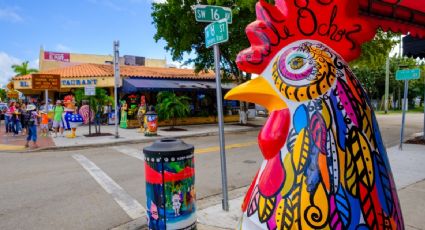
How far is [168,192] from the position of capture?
11.9 ft

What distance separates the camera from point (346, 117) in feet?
5.12

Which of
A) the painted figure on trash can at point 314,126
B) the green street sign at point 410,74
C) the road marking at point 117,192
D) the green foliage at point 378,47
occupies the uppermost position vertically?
the green foliage at point 378,47

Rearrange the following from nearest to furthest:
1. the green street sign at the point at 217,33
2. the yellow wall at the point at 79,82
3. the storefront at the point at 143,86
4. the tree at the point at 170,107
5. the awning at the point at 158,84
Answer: the green street sign at the point at 217,33, the tree at the point at 170,107, the awning at the point at 158,84, the storefront at the point at 143,86, the yellow wall at the point at 79,82

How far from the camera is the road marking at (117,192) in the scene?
5.12 m

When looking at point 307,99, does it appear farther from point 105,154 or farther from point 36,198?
point 105,154

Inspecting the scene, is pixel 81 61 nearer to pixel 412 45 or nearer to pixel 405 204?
pixel 412 45

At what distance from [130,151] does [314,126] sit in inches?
398

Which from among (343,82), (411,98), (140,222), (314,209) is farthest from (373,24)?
(411,98)

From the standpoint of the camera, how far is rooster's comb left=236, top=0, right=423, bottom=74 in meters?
1.69

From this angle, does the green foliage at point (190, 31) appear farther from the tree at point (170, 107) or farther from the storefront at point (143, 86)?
the storefront at point (143, 86)

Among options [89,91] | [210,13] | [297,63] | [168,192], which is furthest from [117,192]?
[89,91]

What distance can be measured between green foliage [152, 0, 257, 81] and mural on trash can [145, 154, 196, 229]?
11.3m

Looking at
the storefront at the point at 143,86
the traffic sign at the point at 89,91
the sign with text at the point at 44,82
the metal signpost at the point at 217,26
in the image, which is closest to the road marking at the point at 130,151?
the traffic sign at the point at 89,91

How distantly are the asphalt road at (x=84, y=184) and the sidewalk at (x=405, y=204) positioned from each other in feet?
3.50
